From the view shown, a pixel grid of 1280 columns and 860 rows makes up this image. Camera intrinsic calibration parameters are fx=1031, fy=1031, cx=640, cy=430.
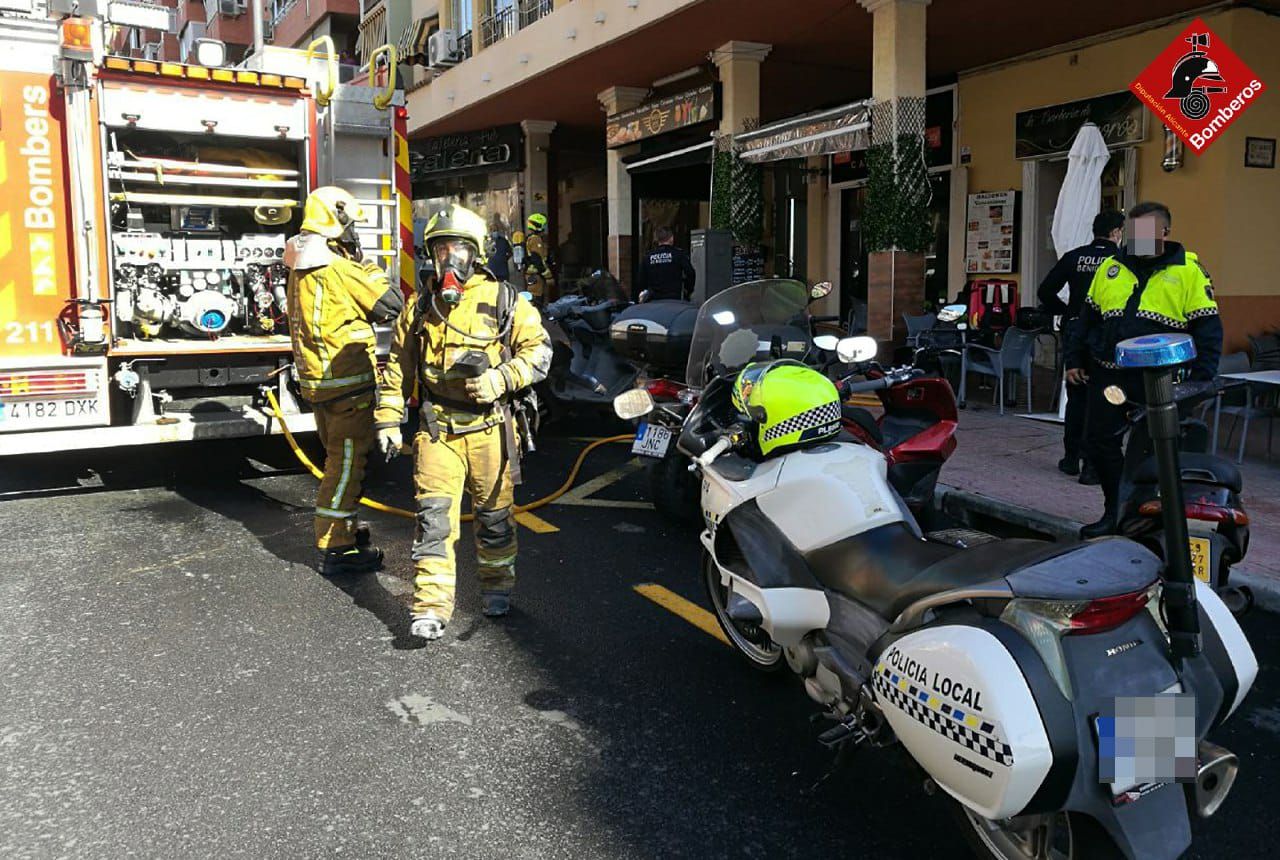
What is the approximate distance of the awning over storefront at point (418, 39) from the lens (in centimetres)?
2108

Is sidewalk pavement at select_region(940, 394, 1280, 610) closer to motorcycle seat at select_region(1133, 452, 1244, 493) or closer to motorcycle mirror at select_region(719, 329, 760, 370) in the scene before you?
motorcycle seat at select_region(1133, 452, 1244, 493)

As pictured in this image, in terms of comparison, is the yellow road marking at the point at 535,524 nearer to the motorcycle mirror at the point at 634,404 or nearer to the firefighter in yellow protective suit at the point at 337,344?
the firefighter in yellow protective suit at the point at 337,344

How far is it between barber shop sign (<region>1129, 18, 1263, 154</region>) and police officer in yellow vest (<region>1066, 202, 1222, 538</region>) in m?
1.84

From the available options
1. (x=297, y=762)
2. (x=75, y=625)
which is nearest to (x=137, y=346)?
(x=75, y=625)

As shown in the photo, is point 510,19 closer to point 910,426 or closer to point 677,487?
point 677,487

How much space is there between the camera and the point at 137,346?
6.69 m

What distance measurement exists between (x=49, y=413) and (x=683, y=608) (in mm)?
4271

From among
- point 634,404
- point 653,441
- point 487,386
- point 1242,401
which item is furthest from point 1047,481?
point 487,386

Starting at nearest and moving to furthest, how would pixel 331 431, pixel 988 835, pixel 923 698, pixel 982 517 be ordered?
pixel 923 698 < pixel 988 835 < pixel 331 431 < pixel 982 517

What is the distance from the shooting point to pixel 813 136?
1200 centimetres

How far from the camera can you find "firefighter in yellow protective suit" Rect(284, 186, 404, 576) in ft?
17.1

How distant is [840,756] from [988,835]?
428mm

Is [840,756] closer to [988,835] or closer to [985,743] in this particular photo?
[988,835]

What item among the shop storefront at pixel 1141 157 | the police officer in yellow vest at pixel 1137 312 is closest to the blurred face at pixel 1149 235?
the police officer in yellow vest at pixel 1137 312
